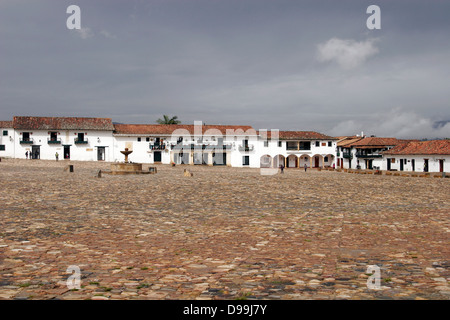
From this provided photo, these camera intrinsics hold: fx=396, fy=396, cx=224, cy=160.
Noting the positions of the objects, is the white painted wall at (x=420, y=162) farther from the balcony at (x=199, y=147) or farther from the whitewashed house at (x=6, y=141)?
the whitewashed house at (x=6, y=141)

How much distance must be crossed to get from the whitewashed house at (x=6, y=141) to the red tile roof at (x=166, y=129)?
1386 centimetres

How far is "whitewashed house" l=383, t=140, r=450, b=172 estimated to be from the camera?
169ft

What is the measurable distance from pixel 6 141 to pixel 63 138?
7.49m

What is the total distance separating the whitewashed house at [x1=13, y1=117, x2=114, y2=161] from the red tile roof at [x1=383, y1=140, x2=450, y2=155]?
41744mm

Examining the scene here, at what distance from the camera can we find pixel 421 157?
2127 inches

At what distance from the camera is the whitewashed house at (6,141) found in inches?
2114

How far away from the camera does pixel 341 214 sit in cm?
1080

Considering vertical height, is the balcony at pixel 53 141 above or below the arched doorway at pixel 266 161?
above

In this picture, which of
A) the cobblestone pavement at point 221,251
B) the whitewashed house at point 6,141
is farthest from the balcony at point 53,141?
the cobblestone pavement at point 221,251

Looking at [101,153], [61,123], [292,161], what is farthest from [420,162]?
[61,123]
